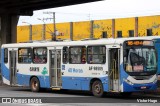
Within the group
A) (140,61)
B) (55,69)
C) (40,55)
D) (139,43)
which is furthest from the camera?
(40,55)

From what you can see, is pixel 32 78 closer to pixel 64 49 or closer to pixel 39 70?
pixel 39 70

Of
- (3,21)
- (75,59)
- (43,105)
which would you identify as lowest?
(43,105)

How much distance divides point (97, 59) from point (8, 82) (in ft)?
25.9

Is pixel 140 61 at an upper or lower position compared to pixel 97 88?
upper

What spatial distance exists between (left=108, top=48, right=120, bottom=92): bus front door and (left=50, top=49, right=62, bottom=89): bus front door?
12.6 ft

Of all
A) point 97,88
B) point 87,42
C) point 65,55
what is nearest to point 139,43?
point 87,42

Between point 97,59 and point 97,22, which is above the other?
point 97,22

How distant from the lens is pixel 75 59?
2328 centimetres

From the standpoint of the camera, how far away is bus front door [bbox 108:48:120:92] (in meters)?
20.9

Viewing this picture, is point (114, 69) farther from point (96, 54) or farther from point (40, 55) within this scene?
point (40, 55)

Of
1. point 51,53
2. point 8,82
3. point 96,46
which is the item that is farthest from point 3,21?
point 96,46

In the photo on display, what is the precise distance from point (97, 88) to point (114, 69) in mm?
1407

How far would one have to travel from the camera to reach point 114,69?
21.1m

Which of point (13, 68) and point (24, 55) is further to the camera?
point (13, 68)
